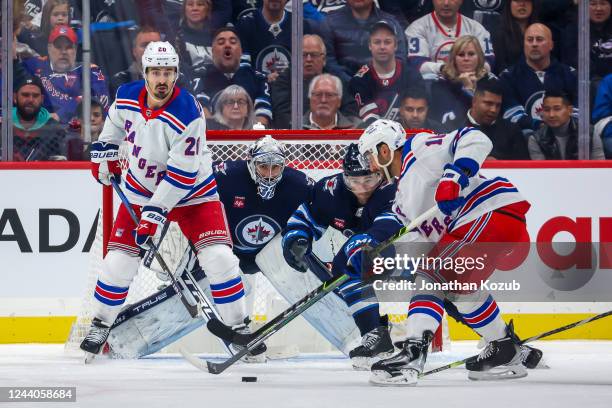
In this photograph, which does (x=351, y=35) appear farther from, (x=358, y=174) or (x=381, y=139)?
(x=381, y=139)

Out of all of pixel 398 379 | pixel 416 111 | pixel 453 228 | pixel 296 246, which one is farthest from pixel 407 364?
pixel 416 111

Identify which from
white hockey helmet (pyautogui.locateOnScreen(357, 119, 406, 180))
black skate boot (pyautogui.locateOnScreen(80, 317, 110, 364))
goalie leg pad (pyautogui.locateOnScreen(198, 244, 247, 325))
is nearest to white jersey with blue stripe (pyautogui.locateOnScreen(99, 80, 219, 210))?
goalie leg pad (pyautogui.locateOnScreen(198, 244, 247, 325))

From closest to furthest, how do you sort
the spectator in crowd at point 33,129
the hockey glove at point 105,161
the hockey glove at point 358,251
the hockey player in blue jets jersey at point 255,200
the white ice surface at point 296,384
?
1. the white ice surface at point 296,384
2. the hockey glove at point 358,251
3. the hockey glove at point 105,161
4. the hockey player in blue jets jersey at point 255,200
5. the spectator in crowd at point 33,129

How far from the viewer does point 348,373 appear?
4773 mm

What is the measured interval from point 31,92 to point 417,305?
2.44 meters

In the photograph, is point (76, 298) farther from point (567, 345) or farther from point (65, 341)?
point (567, 345)

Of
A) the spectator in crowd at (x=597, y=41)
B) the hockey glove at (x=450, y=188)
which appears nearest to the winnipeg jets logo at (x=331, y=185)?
the hockey glove at (x=450, y=188)

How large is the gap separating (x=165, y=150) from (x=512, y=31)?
1922 millimetres

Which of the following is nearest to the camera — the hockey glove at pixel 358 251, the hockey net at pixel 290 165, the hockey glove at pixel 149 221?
the hockey glove at pixel 358 251

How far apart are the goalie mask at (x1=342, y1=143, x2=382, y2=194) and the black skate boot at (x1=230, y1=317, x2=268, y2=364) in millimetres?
628

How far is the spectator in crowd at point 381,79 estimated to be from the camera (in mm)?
6094

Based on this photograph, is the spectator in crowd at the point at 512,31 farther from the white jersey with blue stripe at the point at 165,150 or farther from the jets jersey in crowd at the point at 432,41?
the white jersey with blue stripe at the point at 165,150

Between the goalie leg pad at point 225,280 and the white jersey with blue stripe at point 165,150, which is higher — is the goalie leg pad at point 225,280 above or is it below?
below

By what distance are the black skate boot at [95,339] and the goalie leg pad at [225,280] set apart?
1.40ft
